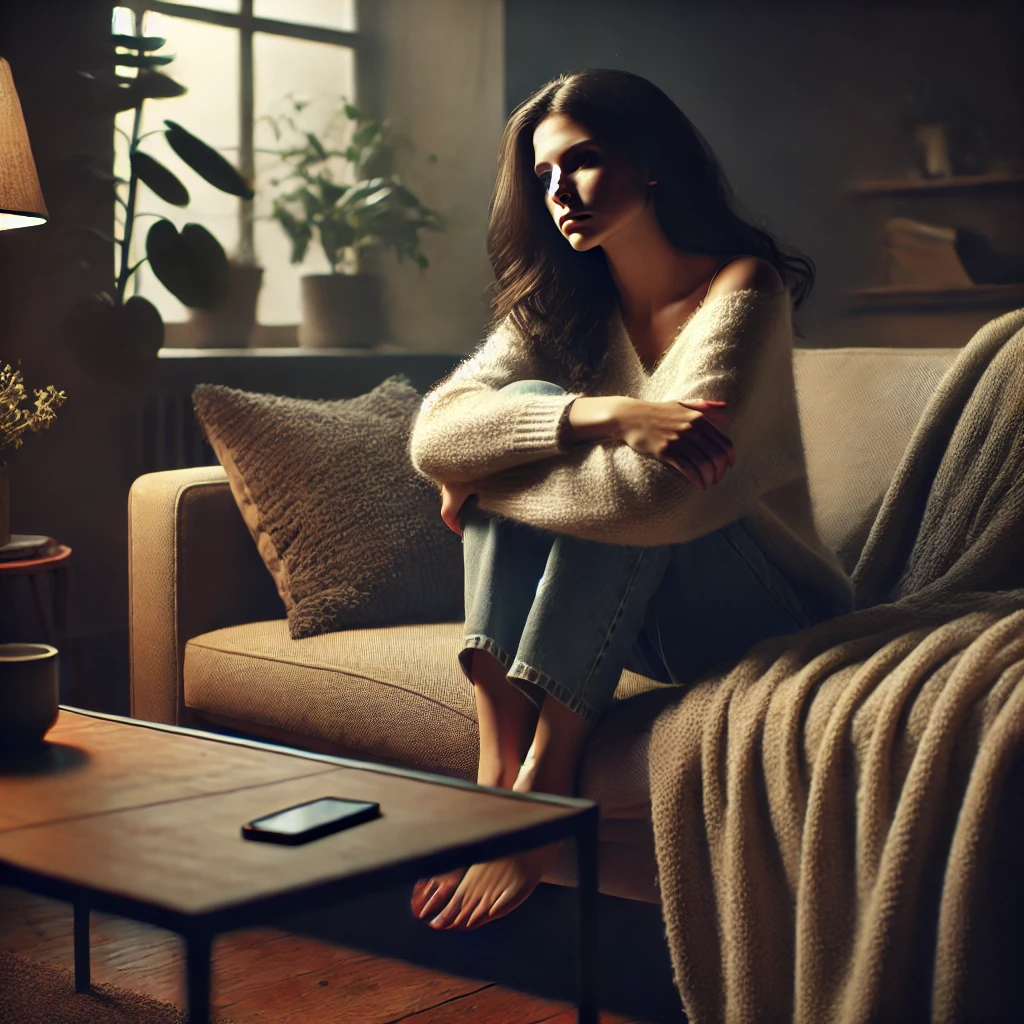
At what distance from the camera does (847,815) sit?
131cm

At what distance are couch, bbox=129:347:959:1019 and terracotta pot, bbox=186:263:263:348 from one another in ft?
4.39

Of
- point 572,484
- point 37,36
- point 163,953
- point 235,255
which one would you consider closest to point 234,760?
point 572,484

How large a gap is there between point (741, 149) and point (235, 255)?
→ 4.57 feet

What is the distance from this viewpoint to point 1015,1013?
125cm

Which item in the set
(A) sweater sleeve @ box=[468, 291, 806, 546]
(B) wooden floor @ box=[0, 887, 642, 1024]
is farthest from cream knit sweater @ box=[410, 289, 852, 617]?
(B) wooden floor @ box=[0, 887, 642, 1024]

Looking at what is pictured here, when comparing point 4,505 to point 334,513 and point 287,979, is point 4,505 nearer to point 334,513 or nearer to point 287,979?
point 334,513

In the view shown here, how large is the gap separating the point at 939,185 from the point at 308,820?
306 centimetres

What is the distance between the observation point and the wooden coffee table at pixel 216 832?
2.78 ft

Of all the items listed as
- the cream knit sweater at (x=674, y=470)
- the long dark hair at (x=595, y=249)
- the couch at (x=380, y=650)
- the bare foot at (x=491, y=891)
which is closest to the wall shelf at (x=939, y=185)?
the couch at (x=380, y=650)

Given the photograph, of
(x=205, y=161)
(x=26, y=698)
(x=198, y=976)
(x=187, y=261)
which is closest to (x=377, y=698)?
(x=26, y=698)

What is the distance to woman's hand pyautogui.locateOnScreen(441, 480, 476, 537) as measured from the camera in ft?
5.35

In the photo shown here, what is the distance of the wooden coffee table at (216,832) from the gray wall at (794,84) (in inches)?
110

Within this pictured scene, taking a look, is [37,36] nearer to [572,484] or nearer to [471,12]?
[471,12]

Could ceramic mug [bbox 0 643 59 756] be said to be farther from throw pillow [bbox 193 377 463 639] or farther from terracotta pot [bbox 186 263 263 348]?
terracotta pot [bbox 186 263 263 348]
